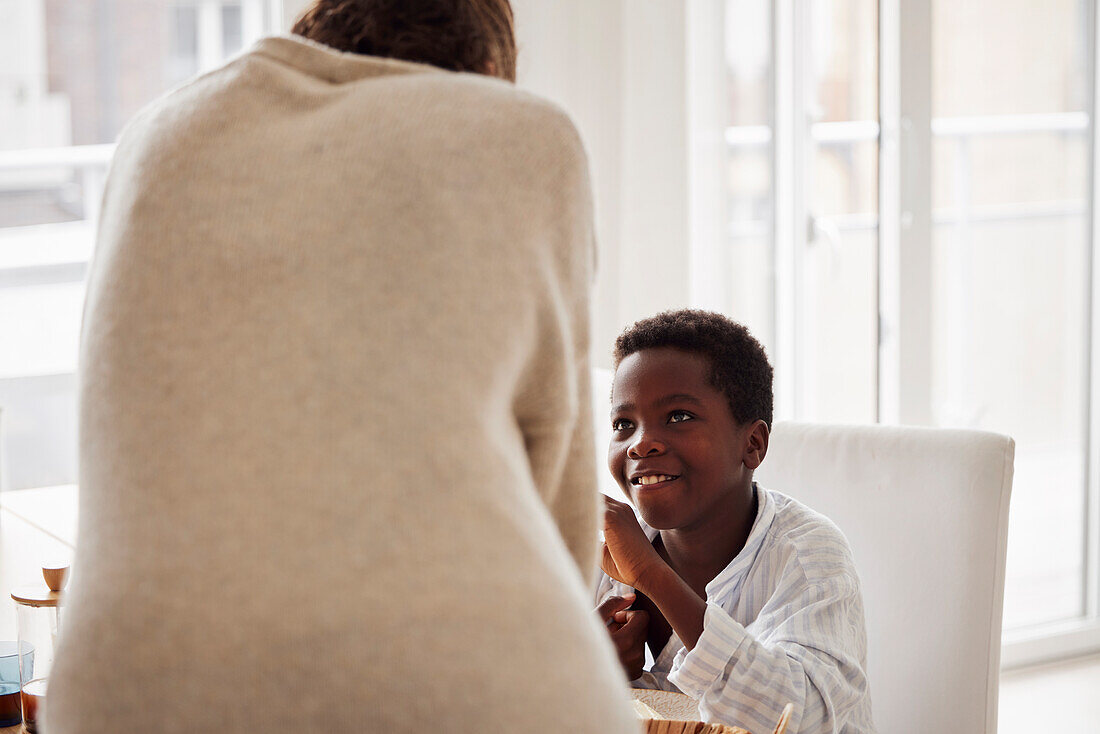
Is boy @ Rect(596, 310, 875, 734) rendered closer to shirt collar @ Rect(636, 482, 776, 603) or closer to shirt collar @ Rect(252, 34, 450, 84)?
shirt collar @ Rect(636, 482, 776, 603)

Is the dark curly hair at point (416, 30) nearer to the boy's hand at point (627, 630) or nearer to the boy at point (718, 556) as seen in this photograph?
the boy at point (718, 556)

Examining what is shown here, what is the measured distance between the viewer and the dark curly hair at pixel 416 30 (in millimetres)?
738

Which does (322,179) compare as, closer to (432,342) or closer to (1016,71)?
(432,342)

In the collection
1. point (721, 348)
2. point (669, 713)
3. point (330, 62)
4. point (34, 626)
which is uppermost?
point (330, 62)

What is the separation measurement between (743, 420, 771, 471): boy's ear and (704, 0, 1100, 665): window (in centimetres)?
121

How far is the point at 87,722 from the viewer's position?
0.58 m

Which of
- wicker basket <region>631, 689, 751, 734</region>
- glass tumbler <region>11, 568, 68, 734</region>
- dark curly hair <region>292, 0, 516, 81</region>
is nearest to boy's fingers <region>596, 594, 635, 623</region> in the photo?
wicker basket <region>631, 689, 751, 734</region>

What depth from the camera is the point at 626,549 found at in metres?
1.17

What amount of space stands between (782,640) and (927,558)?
0.81 feet

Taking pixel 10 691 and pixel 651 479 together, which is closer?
Result: pixel 10 691

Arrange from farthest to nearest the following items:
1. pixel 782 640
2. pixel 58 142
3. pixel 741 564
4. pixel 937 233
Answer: pixel 937 233 → pixel 58 142 → pixel 741 564 → pixel 782 640

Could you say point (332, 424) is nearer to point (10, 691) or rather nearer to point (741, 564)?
point (10, 691)

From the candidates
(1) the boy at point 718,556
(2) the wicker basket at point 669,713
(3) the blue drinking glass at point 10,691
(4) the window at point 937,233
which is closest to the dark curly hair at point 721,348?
(1) the boy at point 718,556

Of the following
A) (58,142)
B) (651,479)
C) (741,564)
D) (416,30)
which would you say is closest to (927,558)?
(741,564)
